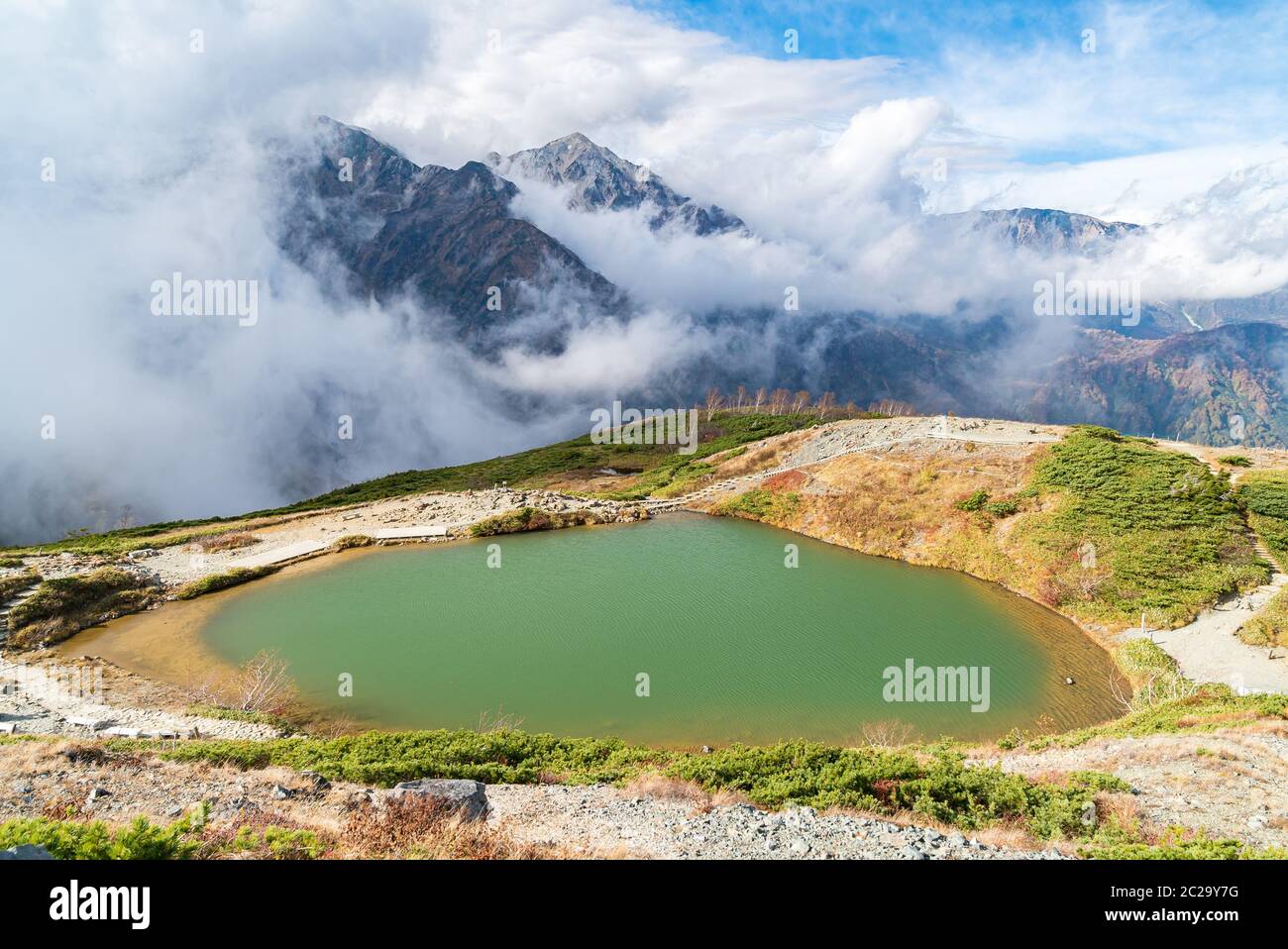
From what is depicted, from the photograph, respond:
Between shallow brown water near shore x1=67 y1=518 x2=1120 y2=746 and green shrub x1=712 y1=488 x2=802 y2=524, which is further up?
green shrub x1=712 y1=488 x2=802 y2=524

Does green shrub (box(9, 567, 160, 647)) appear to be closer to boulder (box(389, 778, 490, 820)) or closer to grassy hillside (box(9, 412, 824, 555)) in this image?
grassy hillside (box(9, 412, 824, 555))

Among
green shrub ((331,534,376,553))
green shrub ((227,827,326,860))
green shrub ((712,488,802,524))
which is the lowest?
green shrub ((227,827,326,860))

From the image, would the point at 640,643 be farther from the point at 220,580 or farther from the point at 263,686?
the point at 220,580

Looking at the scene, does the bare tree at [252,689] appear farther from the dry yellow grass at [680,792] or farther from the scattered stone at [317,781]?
the dry yellow grass at [680,792]

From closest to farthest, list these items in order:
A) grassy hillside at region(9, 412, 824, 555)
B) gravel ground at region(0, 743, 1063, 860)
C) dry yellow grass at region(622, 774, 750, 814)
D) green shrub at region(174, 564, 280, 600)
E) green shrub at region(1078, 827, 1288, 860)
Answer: green shrub at region(1078, 827, 1288, 860), gravel ground at region(0, 743, 1063, 860), dry yellow grass at region(622, 774, 750, 814), green shrub at region(174, 564, 280, 600), grassy hillside at region(9, 412, 824, 555)

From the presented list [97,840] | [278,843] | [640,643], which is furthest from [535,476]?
[97,840]

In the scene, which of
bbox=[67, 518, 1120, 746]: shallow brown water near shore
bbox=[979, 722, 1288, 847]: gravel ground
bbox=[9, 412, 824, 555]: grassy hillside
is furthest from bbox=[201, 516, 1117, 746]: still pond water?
bbox=[9, 412, 824, 555]: grassy hillside
